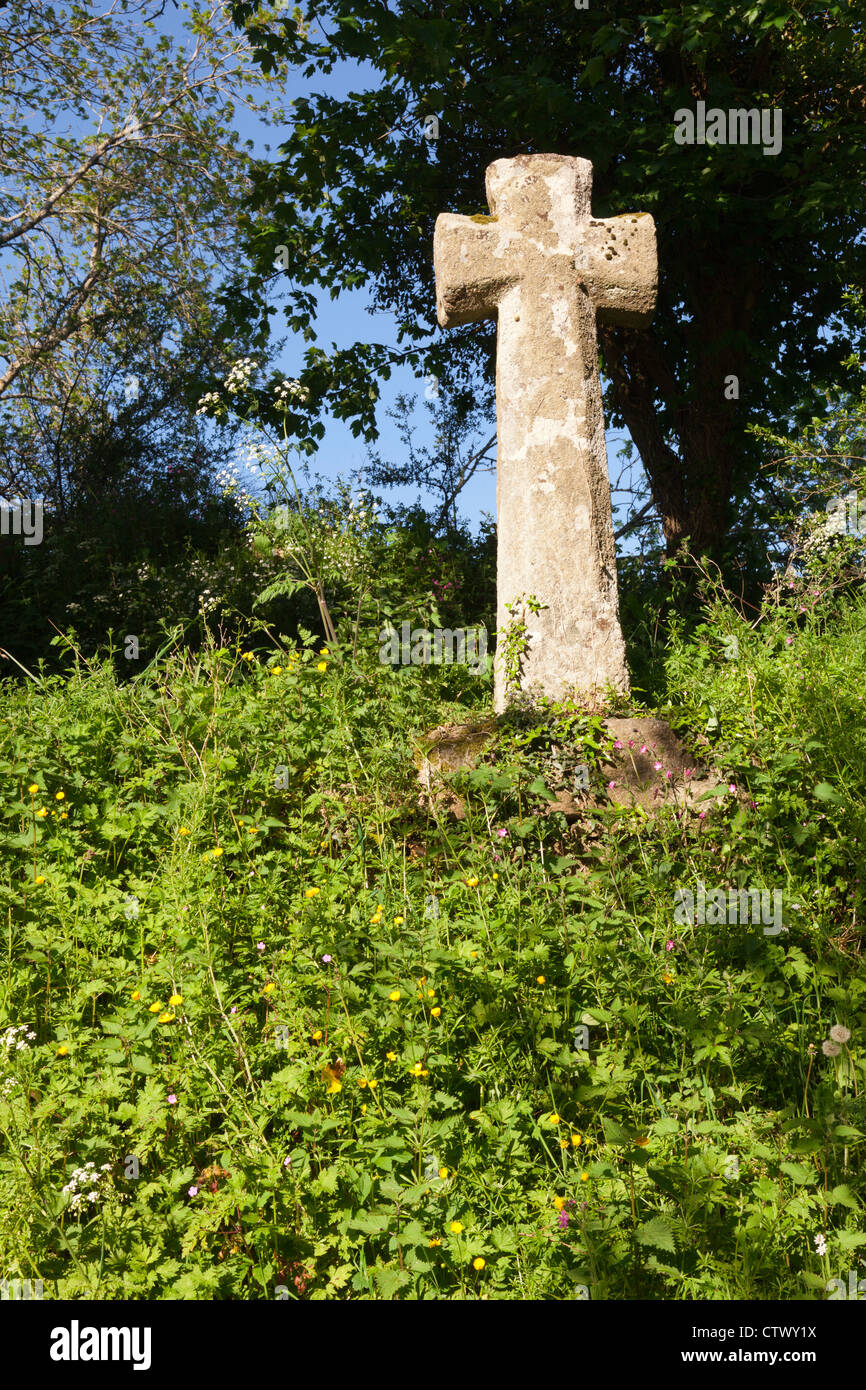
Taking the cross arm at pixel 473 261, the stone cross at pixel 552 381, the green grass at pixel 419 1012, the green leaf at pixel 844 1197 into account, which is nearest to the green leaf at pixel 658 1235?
the green grass at pixel 419 1012

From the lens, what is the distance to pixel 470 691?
229 inches

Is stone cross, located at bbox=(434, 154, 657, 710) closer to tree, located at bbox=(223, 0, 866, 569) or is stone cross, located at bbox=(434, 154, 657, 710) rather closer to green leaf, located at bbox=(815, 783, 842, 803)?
green leaf, located at bbox=(815, 783, 842, 803)

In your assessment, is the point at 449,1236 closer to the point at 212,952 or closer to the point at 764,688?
the point at 212,952

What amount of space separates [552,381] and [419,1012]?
334 cm

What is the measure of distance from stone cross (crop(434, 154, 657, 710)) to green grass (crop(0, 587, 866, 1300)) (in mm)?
599

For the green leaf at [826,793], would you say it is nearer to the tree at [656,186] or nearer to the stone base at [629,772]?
the stone base at [629,772]

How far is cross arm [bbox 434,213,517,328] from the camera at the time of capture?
5074 millimetres

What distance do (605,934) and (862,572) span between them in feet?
11.7

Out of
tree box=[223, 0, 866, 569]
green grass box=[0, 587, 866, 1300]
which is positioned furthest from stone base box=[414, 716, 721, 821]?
tree box=[223, 0, 866, 569]

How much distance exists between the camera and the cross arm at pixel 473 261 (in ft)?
16.6

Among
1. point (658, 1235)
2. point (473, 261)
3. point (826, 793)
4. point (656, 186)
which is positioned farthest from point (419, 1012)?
point (656, 186)

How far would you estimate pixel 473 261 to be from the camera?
16.7ft

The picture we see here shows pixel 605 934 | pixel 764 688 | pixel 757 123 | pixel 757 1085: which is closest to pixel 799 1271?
pixel 757 1085

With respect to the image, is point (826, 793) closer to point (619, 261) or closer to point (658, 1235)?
point (658, 1235)
